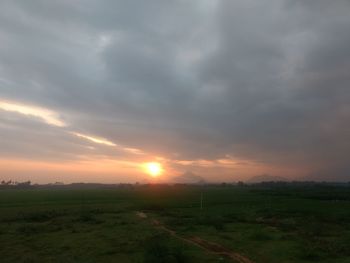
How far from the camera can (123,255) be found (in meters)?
25.8

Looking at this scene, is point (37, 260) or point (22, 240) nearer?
point (37, 260)

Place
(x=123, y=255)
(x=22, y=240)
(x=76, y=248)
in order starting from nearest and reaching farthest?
(x=123, y=255), (x=76, y=248), (x=22, y=240)

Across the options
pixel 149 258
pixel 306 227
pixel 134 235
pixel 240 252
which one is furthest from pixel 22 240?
pixel 306 227

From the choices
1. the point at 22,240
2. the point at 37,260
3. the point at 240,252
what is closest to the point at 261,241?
the point at 240,252

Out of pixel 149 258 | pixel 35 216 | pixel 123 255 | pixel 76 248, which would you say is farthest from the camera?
pixel 35 216

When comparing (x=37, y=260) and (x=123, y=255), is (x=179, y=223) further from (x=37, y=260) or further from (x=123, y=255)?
(x=37, y=260)

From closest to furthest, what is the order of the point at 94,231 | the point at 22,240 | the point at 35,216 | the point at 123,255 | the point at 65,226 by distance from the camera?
Result: 1. the point at 123,255
2. the point at 22,240
3. the point at 94,231
4. the point at 65,226
5. the point at 35,216

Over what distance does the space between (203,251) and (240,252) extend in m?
2.53

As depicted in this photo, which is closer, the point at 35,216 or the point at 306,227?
the point at 306,227

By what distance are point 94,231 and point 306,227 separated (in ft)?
70.4

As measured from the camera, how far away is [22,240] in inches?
1281

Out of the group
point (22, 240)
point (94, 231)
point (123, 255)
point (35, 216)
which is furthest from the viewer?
point (35, 216)

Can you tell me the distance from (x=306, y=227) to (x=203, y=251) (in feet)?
57.2

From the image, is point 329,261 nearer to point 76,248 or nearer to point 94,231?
point 76,248
